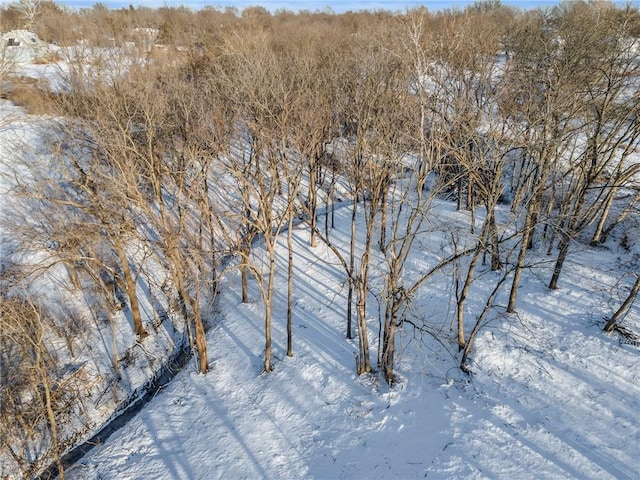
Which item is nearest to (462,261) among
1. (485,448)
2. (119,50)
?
(485,448)

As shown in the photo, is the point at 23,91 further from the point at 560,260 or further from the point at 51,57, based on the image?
the point at 560,260

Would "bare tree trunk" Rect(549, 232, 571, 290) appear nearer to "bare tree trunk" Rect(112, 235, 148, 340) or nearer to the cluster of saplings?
the cluster of saplings

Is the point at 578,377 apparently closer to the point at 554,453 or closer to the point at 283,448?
the point at 554,453

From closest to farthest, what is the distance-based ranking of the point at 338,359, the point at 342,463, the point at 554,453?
the point at 554,453 → the point at 342,463 → the point at 338,359

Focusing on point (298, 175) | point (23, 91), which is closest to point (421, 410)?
point (298, 175)

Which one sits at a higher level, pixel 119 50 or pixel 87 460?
pixel 119 50

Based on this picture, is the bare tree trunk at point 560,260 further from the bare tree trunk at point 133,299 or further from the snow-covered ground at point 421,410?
the bare tree trunk at point 133,299
